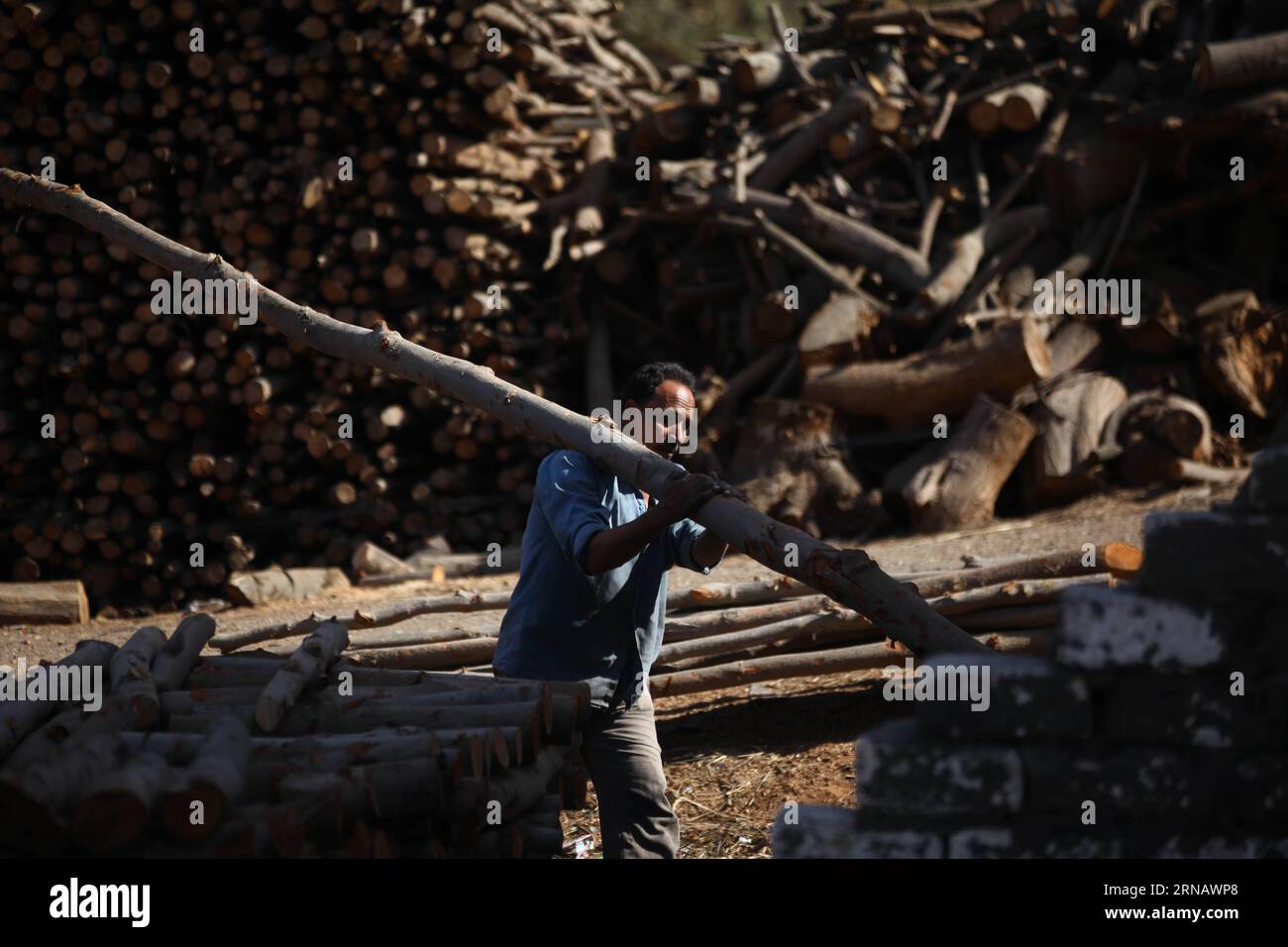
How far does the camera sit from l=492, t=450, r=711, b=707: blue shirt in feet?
14.0

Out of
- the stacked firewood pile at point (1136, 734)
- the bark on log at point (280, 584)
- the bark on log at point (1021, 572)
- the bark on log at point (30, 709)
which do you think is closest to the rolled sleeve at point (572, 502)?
the stacked firewood pile at point (1136, 734)

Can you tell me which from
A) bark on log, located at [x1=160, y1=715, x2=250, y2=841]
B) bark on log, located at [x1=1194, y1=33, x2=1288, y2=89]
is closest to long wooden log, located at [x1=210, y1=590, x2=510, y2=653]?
bark on log, located at [x1=160, y1=715, x2=250, y2=841]

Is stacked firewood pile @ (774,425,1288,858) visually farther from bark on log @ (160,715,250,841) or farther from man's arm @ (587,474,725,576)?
bark on log @ (160,715,250,841)

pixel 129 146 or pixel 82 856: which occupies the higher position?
pixel 129 146

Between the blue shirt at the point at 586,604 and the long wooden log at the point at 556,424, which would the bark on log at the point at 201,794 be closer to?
the blue shirt at the point at 586,604

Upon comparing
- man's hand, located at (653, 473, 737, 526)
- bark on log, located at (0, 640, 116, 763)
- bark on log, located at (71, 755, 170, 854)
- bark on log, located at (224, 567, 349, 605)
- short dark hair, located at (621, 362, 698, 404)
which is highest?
short dark hair, located at (621, 362, 698, 404)

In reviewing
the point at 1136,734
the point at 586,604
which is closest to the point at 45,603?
the point at 586,604

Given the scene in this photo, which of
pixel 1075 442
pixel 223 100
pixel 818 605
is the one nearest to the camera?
pixel 818 605

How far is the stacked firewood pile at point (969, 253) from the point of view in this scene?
8.07 meters

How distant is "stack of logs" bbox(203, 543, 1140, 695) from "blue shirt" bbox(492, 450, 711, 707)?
1.65 metres

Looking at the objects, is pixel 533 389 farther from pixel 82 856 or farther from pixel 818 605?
pixel 82 856
